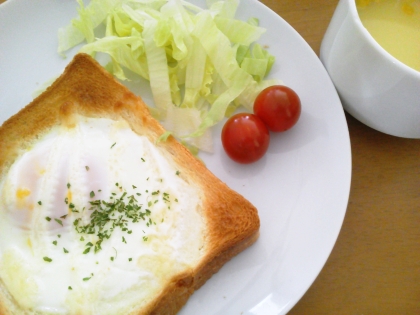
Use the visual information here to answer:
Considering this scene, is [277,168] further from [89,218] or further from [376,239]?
[89,218]

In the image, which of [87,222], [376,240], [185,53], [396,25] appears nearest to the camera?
[87,222]

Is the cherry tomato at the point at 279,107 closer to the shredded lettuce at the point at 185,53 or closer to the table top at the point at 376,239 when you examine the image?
the shredded lettuce at the point at 185,53

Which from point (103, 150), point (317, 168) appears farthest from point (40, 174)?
point (317, 168)

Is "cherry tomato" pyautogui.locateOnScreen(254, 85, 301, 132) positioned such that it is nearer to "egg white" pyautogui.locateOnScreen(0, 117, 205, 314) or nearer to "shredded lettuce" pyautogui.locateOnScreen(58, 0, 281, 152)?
"shredded lettuce" pyautogui.locateOnScreen(58, 0, 281, 152)

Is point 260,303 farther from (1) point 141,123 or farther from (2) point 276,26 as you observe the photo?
(2) point 276,26

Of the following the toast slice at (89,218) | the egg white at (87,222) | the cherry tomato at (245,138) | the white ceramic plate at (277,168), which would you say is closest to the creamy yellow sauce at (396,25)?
the white ceramic plate at (277,168)

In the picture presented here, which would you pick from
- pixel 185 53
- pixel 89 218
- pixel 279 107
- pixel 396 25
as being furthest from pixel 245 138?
pixel 396 25
